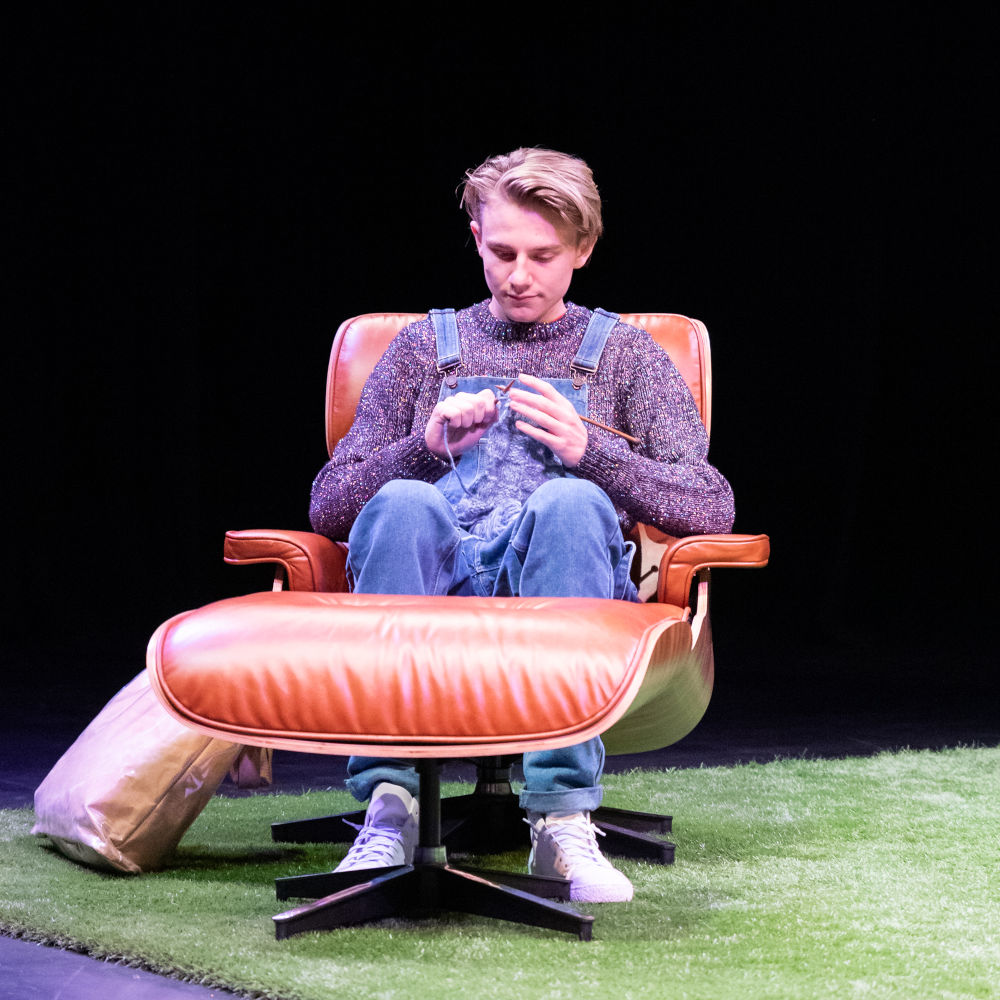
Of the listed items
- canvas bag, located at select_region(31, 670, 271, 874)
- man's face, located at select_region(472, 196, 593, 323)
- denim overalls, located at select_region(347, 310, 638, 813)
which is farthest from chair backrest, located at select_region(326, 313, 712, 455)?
canvas bag, located at select_region(31, 670, 271, 874)

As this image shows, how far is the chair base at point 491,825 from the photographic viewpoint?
2111 mm

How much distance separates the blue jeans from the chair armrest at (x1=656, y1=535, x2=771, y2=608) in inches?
3.3

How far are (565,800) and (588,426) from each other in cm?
64

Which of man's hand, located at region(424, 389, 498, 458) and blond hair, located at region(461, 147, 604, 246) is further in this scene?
blond hair, located at region(461, 147, 604, 246)

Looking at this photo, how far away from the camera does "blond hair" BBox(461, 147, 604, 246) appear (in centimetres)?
212

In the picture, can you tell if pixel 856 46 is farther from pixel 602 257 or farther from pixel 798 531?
pixel 798 531

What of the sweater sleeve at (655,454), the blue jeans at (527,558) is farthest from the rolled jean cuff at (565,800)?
the sweater sleeve at (655,454)

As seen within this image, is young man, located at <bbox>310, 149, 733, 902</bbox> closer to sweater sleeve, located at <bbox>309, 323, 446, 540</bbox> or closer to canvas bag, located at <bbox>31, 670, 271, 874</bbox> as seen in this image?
sweater sleeve, located at <bbox>309, 323, 446, 540</bbox>

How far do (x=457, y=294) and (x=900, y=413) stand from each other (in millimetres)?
1897

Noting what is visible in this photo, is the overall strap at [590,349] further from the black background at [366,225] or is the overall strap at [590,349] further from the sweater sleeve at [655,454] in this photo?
the black background at [366,225]

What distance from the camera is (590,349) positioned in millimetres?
2229

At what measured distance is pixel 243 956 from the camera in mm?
1487

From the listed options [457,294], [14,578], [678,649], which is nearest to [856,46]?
[457,294]

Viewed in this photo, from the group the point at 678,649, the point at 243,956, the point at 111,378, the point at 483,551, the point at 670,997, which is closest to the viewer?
the point at 670,997
